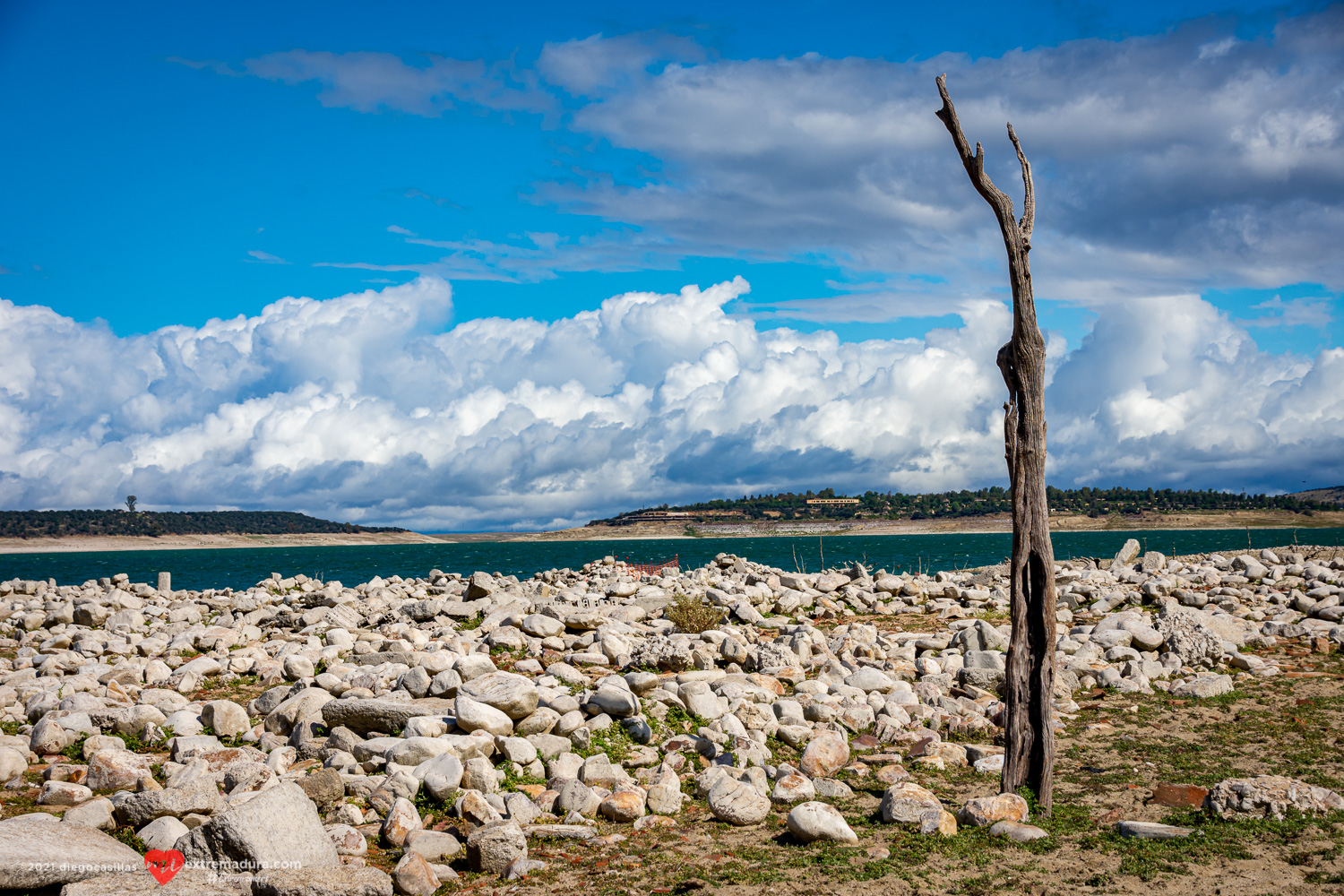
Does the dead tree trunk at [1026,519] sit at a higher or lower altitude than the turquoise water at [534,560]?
higher

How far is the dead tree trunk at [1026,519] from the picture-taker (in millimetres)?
7418

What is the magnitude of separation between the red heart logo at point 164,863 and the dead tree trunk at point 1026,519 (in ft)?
20.7

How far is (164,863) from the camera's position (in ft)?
19.6

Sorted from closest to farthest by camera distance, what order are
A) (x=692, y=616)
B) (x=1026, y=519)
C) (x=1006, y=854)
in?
(x=1006, y=854), (x=1026, y=519), (x=692, y=616)

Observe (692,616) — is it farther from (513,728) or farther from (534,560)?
(534,560)

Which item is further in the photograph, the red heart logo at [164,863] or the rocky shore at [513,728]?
the rocky shore at [513,728]

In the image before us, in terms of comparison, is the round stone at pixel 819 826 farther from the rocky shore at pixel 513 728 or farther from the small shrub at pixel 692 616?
the small shrub at pixel 692 616

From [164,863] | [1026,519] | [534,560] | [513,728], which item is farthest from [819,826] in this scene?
[534,560]

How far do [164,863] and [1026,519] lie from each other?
22.6 ft

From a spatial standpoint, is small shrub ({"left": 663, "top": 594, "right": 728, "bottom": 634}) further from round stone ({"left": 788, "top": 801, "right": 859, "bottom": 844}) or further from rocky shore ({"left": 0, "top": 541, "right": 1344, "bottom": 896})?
round stone ({"left": 788, "top": 801, "right": 859, "bottom": 844})

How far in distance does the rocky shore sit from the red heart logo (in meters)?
0.03

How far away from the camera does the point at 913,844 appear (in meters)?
6.58

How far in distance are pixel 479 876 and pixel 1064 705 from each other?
7913 millimetres

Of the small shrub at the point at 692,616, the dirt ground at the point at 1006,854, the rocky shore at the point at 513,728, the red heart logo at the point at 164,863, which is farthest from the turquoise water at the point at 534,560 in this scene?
the red heart logo at the point at 164,863
